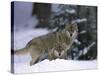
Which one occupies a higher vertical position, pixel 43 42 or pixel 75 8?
pixel 75 8

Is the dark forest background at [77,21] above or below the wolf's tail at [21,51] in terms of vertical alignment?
above

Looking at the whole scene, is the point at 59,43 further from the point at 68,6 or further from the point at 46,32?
the point at 68,6

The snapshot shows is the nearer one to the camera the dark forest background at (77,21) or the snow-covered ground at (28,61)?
the snow-covered ground at (28,61)

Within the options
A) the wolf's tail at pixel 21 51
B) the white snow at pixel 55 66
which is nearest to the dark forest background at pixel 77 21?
the white snow at pixel 55 66

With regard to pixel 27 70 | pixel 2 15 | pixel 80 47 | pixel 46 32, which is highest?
pixel 2 15

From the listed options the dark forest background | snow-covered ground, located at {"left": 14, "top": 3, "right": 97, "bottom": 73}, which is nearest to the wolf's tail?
snow-covered ground, located at {"left": 14, "top": 3, "right": 97, "bottom": 73}

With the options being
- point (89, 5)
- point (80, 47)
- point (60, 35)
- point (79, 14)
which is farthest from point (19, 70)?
point (89, 5)

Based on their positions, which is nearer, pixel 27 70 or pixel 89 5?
pixel 27 70

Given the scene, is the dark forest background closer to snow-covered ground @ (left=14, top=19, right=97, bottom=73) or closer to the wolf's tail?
snow-covered ground @ (left=14, top=19, right=97, bottom=73)

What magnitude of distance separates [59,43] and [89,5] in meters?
0.52

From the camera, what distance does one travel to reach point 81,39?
2180 mm

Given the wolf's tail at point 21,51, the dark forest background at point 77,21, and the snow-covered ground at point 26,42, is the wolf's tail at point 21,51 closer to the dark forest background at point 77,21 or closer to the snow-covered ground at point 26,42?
the snow-covered ground at point 26,42

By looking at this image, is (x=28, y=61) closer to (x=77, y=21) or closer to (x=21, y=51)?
(x=21, y=51)

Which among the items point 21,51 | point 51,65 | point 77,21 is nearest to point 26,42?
point 21,51
